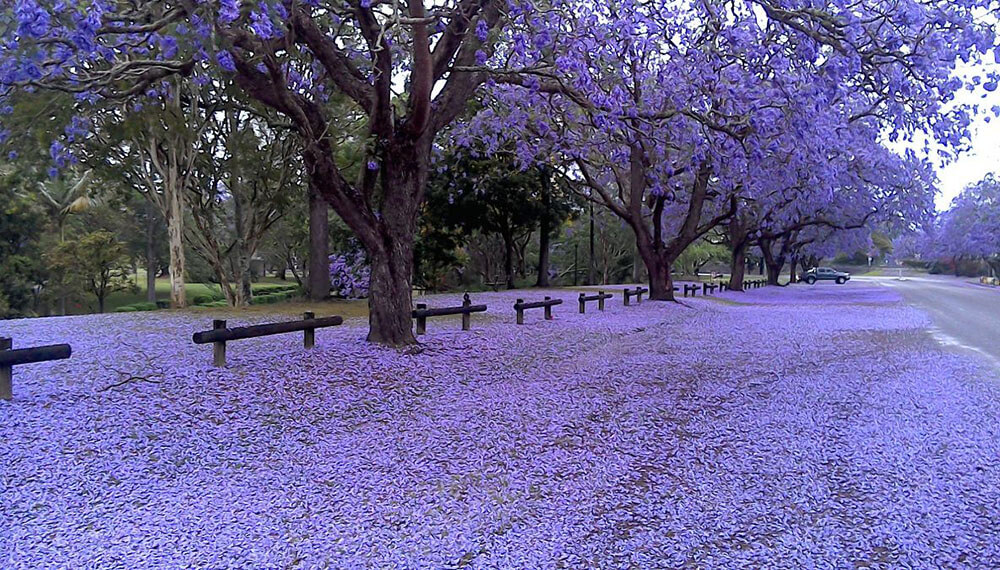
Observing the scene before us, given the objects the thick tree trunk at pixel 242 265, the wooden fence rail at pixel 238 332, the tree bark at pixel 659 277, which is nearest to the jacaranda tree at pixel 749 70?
the wooden fence rail at pixel 238 332

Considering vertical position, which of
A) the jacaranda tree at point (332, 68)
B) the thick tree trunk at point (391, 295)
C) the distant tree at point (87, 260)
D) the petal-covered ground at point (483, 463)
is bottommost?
the petal-covered ground at point (483, 463)

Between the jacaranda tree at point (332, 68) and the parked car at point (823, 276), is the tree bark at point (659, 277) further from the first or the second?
the parked car at point (823, 276)

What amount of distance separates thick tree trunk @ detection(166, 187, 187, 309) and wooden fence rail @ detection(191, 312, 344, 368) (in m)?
9.10

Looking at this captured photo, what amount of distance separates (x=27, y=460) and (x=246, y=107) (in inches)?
530

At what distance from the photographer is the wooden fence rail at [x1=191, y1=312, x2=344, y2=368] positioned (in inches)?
271

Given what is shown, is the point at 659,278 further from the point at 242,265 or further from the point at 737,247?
the point at 737,247

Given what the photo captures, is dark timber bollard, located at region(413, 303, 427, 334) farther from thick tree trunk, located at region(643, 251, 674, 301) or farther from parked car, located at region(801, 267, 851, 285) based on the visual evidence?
parked car, located at region(801, 267, 851, 285)

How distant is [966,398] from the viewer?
6883 millimetres

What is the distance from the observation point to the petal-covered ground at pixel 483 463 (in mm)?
3502

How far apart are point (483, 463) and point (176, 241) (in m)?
13.9

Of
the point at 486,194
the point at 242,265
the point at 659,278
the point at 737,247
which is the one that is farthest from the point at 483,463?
the point at 737,247

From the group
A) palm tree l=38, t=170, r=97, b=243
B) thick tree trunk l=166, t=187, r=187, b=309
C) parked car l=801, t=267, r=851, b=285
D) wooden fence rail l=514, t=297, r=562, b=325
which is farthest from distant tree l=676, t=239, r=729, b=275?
thick tree trunk l=166, t=187, r=187, b=309

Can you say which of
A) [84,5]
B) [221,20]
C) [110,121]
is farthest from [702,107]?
[110,121]

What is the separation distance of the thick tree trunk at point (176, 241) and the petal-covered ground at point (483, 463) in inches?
338
